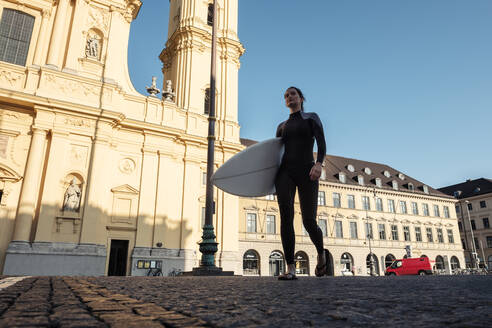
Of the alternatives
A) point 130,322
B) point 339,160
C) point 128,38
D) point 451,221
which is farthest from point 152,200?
point 451,221

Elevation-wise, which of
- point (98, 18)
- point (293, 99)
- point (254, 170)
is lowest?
point (254, 170)

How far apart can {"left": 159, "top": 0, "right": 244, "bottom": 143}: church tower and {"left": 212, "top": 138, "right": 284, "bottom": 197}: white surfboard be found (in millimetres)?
20619

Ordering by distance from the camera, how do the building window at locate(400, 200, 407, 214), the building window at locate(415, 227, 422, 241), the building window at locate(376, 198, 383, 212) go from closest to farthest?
1. the building window at locate(376, 198, 383, 212)
2. the building window at locate(415, 227, 422, 241)
3. the building window at locate(400, 200, 407, 214)

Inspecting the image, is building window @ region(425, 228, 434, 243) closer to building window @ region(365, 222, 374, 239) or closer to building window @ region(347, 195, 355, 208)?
building window @ region(365, 222, 374, 239)

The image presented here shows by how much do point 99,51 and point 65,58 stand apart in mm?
2234

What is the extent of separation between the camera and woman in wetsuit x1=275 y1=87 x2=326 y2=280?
14.8 ft

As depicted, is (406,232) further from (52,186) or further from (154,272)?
(52,186)

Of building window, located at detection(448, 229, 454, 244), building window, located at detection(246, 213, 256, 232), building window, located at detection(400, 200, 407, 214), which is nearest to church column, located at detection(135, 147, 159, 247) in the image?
building window, located at detection(246, 213, 256, 232)

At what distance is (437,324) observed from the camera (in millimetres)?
1033

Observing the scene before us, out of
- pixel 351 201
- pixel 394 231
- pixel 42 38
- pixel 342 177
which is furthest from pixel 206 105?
pixel 394 231

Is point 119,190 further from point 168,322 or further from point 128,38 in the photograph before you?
point 168,322

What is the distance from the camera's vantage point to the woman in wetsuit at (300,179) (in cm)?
450

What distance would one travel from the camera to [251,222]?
104ft

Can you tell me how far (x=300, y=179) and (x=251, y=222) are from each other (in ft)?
90.9
